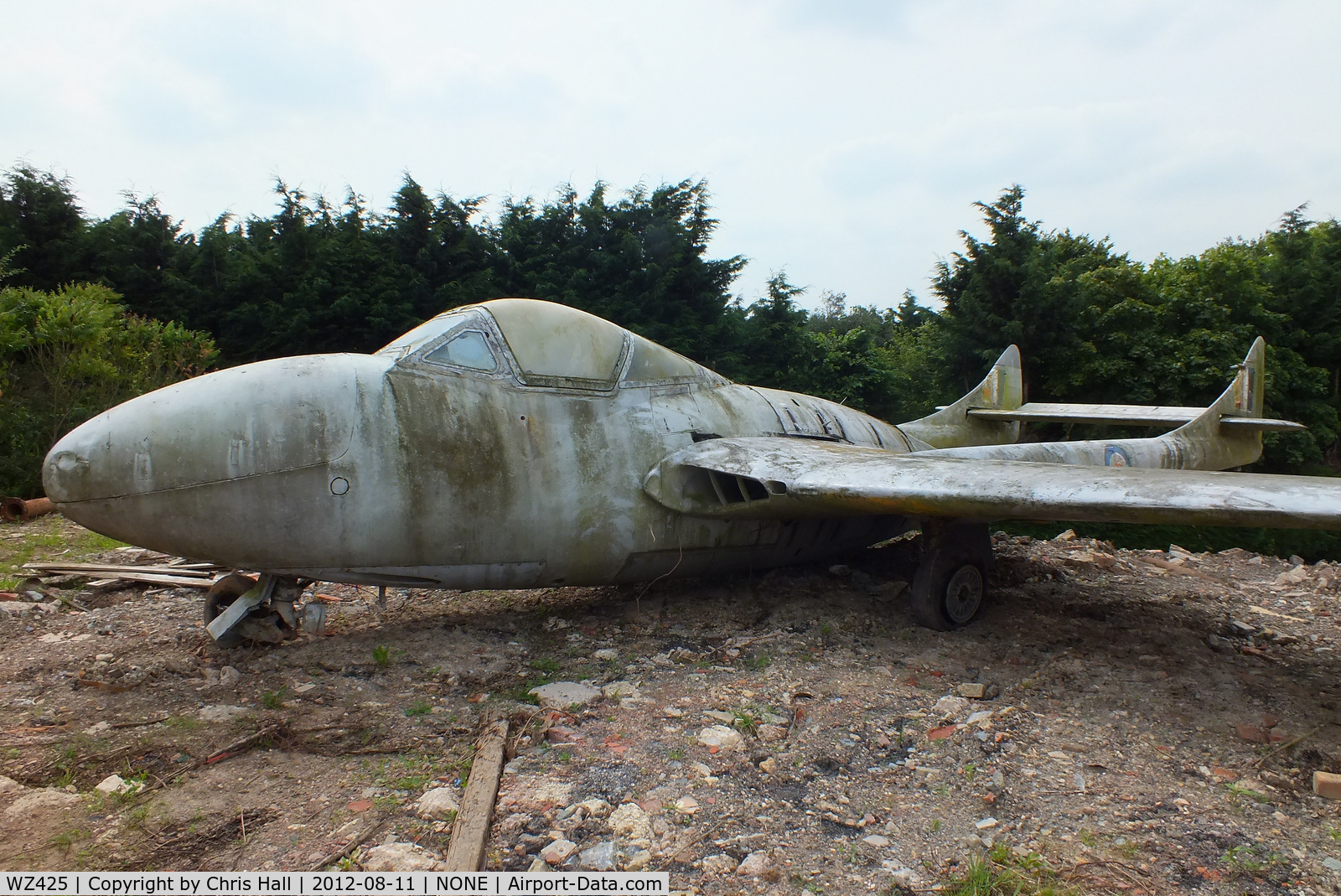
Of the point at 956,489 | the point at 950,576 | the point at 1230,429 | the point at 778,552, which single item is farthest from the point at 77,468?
the point at 1230,429

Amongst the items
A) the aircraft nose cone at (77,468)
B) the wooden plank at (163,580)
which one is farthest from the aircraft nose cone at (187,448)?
the wooden plank at (163,580)

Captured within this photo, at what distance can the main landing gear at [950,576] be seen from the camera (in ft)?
21.3

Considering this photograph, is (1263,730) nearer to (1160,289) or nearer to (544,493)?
(544,493)

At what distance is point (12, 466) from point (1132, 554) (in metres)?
17.0

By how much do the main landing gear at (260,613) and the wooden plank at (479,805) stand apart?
1.89 meters

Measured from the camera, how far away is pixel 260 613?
5.25m

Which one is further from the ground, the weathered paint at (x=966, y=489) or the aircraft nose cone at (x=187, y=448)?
the aircraft nose cone at (x=187, y=448)

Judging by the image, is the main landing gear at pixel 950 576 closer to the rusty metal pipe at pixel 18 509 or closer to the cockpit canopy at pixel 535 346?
the cockpit canopy at pixel 535 346

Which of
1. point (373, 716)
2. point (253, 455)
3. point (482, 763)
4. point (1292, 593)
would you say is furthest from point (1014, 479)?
point (1292, 593)

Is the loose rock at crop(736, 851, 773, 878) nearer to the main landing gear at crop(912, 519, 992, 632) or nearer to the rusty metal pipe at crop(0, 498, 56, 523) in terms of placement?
the main landing gear at crop(912, 519, 992, 632)

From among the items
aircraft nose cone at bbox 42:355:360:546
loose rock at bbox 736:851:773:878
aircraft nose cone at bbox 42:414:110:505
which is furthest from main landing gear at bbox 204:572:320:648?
loose rock at bbox 736:851:773:878

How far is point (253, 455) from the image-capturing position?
4.48 metres

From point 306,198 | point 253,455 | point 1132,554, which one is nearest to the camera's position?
point 253,455

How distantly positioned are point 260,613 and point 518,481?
2.00 metres
